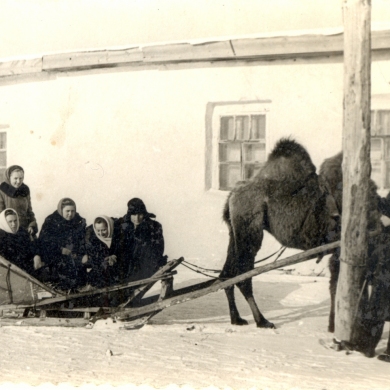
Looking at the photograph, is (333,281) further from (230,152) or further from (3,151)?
(3,151)

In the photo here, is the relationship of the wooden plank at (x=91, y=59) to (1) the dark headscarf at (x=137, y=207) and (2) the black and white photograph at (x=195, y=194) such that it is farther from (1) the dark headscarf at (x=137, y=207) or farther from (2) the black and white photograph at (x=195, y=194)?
(1) the dark headscarf at (x=137, y=207)

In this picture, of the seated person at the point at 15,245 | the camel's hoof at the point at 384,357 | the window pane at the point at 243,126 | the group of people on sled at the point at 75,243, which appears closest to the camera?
the camel's hoof at the point at 384,357

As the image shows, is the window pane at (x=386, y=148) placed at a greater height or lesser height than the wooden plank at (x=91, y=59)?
lesser

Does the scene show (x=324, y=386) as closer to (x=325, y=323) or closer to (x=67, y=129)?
(x=325, y=323)

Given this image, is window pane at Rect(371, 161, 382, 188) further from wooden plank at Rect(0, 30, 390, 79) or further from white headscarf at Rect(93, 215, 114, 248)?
white headscarf at Rect(93, 215, 114, 248)

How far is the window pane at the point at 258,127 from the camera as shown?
4.30 meters

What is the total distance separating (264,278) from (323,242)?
0.52 meters

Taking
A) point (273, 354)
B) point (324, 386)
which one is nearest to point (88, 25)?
point (273, 354)

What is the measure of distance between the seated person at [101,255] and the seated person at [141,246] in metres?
0.07

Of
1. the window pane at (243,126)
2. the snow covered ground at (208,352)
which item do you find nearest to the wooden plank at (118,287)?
the snow covered ground at (208,352)

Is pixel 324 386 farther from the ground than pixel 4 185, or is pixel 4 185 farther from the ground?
pixel 4 185

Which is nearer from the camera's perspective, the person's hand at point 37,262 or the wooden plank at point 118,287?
the wooden plank at point 118,287

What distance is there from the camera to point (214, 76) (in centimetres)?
439

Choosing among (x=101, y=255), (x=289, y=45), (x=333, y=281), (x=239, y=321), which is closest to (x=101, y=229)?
(x=101, y=255)
